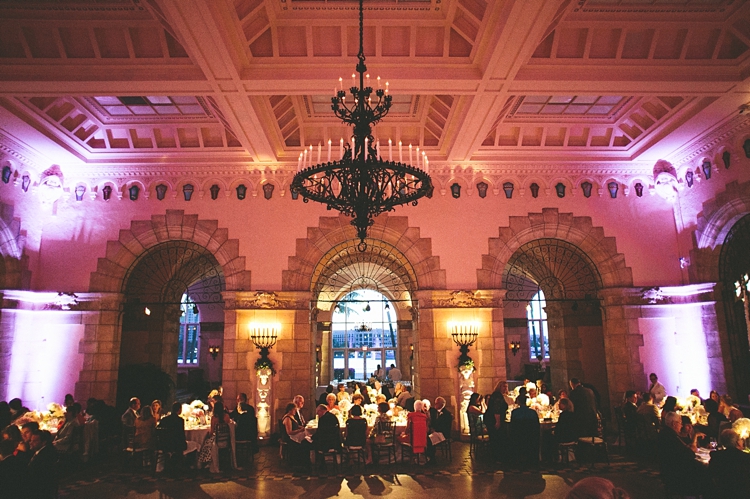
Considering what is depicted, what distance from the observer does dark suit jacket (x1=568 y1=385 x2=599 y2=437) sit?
748 cm

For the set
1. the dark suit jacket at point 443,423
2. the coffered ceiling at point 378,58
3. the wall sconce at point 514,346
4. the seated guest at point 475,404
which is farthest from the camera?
the wall sconce at point 514,346

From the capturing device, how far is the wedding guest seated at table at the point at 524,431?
23.8ft

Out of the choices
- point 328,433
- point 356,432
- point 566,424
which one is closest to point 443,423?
point 356,432

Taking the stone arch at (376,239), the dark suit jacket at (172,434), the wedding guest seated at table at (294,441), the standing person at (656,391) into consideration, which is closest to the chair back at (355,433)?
the wedding guest seated at table at (294,441)

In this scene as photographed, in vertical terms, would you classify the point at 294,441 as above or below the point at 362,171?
below

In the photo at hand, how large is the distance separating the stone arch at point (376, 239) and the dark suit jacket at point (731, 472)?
20.0 feet

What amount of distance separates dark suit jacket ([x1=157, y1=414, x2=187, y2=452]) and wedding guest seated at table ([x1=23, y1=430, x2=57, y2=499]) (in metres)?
1.93

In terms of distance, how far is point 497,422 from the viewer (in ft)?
25.1

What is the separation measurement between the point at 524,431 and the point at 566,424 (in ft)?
2.26

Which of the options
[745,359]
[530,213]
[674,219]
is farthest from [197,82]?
[745,359]

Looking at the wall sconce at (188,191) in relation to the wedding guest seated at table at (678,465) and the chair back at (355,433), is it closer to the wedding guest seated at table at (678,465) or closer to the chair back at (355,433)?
the chair back at (355,433)

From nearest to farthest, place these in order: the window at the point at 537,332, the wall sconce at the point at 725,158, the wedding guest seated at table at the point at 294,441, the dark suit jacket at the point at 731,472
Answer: the dark suit jacket at the point at 731,472 → the wedding guest seated at table at the point at 294,441 → the wall sconce at the point at 725,158 → the window at the point at 537,332

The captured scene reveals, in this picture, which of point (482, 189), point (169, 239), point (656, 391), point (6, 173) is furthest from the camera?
point (482, 189)

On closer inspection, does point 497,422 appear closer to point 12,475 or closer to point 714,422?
point 714,422
